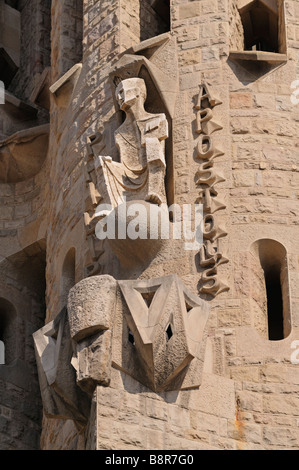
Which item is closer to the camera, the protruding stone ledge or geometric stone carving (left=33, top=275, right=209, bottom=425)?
geometric stone carving (left=33, top=275, right=209, bottom=425)

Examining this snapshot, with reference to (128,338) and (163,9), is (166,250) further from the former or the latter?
(163,9)

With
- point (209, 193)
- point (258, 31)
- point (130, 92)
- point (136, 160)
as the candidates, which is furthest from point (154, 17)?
point (209, 193)

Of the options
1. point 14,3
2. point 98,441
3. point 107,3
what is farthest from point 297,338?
point 14,3

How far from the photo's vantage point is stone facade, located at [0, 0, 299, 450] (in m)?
21.8

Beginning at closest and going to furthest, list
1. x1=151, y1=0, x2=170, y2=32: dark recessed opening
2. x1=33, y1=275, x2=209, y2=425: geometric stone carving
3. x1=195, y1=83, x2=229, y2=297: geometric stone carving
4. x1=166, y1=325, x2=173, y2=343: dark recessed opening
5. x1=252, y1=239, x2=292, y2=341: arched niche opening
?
1. x1=33, y1=275, x2=209, y2=425: geometric stone carving
2. x1=166, y1=325, x2=173, y2=343: dark recessed opening
3. x1=195, y1=83, x2=229, y2=297: geometric stone carving
4. x1=252, y1=239, x2=292, y2=341: arched niche opening
5. x1=151, y1=0, x2=170, y2=32: dark recessed opening

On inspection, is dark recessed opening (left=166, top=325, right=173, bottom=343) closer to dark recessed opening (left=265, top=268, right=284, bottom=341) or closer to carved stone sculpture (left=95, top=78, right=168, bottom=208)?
dark recessed opening (left=265, top=268, right=284, bottom=341)

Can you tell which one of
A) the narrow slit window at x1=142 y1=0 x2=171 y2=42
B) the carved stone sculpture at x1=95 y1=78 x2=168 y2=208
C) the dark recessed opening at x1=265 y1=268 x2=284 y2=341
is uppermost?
the narrow slit window at x1=142 y1=0 x2=171 y2=42

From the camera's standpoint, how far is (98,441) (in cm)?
2109

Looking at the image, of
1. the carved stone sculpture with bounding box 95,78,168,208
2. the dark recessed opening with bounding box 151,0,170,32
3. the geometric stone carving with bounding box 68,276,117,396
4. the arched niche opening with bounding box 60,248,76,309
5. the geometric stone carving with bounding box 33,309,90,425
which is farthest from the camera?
the dark recessed opening with bounding box 151,0,170,32

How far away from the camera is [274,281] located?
77.0 feet

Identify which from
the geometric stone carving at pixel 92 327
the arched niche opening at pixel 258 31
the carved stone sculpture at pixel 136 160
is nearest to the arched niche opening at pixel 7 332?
the carved stone sculpture at pixel 136 160

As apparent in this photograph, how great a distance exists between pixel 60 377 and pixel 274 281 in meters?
2.71

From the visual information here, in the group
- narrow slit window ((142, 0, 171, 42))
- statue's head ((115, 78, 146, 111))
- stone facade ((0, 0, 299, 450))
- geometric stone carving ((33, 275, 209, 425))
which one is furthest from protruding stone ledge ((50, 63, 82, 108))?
geometric stone carving ((33, 275, 209, 425))

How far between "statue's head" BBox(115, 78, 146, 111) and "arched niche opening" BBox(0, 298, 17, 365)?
15.5 feet
